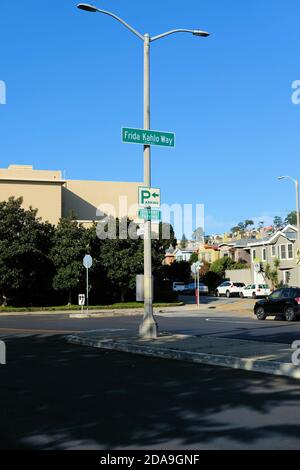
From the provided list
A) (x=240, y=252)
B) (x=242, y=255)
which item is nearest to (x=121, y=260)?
(x=240, y=252)

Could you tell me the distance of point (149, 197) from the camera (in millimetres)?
16844

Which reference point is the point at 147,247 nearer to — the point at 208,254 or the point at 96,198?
the point at 96,198

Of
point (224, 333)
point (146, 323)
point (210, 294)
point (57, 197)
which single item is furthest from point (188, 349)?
point (210, 294)

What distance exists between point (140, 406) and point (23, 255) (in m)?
33.6

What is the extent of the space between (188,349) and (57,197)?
44.9 m

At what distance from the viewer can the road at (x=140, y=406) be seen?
6559mm

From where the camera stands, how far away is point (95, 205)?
6844cm

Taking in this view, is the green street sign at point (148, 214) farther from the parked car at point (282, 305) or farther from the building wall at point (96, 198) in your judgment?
the building wall at point (96, 198)

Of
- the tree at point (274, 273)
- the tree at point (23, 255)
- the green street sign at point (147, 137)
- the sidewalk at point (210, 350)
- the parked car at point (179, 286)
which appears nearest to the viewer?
the sidewalk at point (210, 350)

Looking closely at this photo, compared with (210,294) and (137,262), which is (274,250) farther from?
(137,262)

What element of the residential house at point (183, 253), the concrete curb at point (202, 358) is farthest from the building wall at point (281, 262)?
the concrete curb at point (202, 358)

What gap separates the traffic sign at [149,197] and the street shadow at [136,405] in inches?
201

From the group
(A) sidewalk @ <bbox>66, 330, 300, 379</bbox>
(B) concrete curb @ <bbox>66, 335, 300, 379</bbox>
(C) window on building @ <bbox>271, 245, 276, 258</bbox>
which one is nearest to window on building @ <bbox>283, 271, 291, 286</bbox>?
(C) window on building @ <bbox>271, 245, 276, 258</bbox>
